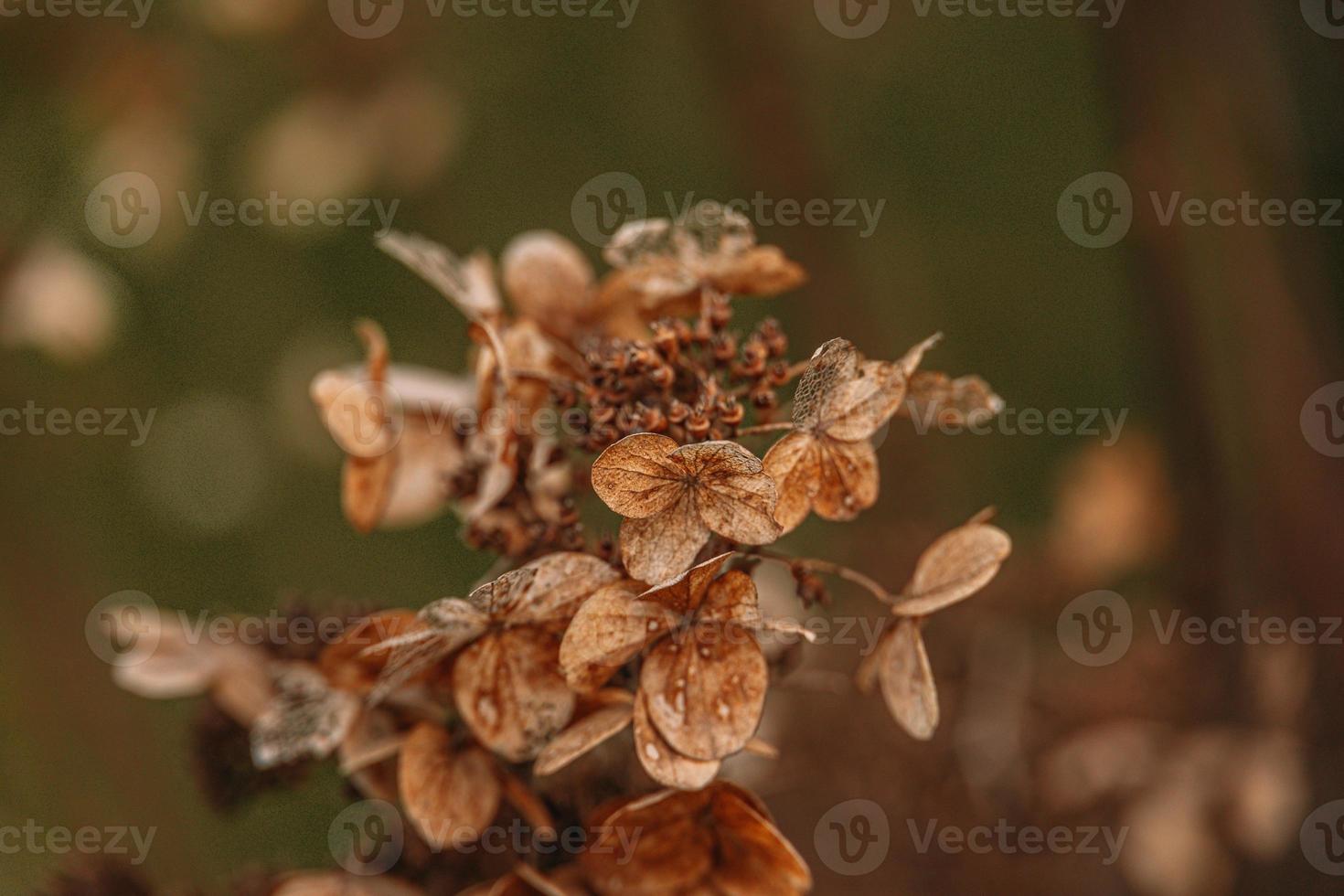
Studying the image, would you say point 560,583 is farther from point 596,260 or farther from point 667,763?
point 596,260

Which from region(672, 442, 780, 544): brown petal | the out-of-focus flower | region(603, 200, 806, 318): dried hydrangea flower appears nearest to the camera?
region(672, 442, 780, 544): brown petal

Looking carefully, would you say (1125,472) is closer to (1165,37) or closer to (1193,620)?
(1193,620)

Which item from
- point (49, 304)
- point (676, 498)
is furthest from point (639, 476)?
point (49, 304)

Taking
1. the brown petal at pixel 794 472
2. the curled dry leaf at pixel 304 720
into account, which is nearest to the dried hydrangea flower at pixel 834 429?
the brown petal at pixel 794 472

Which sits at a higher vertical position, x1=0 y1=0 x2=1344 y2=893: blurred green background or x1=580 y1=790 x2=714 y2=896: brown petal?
x1=0 y1=0 x2=1344 y2=893: blurred green background

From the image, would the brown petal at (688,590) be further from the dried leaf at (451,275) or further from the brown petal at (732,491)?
the dried leaf at (451,275)

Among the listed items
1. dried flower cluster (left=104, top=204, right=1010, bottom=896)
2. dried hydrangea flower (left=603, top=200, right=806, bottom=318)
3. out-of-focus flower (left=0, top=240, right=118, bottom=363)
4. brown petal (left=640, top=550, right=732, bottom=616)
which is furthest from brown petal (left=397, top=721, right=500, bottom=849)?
out-of-focus flower (left=0, top=240, right=118, bottom=363)

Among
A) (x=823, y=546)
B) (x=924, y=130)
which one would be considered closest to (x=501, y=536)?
(x=823, y=546)

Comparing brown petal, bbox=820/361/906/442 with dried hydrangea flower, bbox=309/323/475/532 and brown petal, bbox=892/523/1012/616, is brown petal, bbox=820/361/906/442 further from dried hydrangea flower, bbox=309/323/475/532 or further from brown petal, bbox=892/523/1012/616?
dried hydrangea flower, bbox=309/323/475/532
